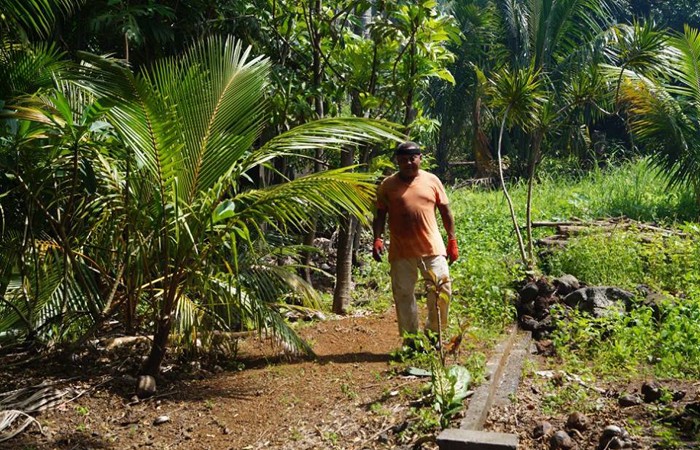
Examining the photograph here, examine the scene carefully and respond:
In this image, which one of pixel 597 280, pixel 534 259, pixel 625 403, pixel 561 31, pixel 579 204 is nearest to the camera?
pixel 625 403

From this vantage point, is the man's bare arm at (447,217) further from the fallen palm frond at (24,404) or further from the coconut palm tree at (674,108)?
the coconut palm tree at (674,108)

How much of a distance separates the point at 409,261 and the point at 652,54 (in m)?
4.74

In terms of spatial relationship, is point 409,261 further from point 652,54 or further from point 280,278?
point 652,54

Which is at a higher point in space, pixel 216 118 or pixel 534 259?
pixel 216 118

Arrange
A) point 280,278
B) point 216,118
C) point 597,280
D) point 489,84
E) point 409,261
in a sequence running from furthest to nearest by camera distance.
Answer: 1. point 489,84
2. point 597,280
3. point 280,278
4. point 409,261
5. point 216,118

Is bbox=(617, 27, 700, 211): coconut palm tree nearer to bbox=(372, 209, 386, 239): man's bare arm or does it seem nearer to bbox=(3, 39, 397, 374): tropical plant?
bbox=(372, 209, 386, 239): man's bare arm

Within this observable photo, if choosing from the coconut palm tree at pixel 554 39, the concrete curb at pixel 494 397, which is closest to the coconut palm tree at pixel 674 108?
the coconut palm tree at pixel 554 39

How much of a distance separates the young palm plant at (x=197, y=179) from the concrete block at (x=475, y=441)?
6.65 feet

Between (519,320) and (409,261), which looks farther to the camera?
(519,320)

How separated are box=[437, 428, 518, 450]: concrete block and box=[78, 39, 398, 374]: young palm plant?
6.65 ft

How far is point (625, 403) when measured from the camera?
5195 millimetres

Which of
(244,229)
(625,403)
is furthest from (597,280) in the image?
(244,229)

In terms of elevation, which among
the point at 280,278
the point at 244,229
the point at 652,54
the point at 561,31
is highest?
the point at 561,31

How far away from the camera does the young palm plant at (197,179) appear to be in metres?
5.67
